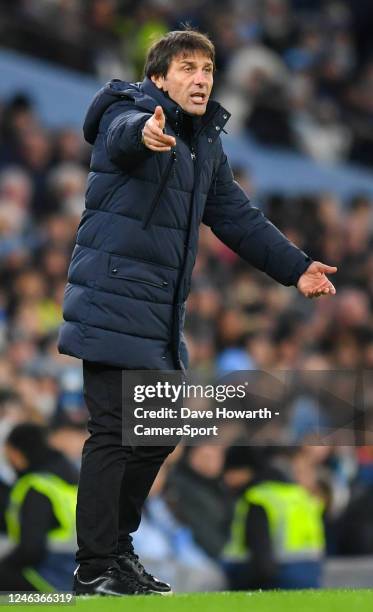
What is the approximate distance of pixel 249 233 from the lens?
594 cm

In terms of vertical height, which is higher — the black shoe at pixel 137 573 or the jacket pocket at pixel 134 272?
the jacket pocket at pixel 134 272

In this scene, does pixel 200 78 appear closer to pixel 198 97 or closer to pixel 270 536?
pixel 198 97

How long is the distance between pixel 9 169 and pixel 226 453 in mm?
4046

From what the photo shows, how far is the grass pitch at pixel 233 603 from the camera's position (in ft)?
16.1

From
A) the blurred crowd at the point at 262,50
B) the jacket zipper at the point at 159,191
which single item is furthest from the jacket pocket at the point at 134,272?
the blurred crowd at the point at 262,50

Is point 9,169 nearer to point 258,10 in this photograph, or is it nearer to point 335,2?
point 258,10

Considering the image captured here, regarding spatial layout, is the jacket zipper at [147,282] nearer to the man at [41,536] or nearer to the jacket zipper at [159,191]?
the jacket zipper at [159,191]

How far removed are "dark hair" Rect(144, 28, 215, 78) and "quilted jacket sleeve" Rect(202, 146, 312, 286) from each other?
459 mm

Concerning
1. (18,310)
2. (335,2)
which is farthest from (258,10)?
(18,310)

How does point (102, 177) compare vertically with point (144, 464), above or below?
above

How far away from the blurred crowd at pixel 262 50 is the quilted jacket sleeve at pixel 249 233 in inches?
303

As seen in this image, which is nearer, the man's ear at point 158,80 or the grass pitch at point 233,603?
the grass pitch at point 233,603

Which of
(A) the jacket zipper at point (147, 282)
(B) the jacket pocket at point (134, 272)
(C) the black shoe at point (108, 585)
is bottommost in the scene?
(C) the black shoe at point (108, 585)

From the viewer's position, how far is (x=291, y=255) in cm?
588
